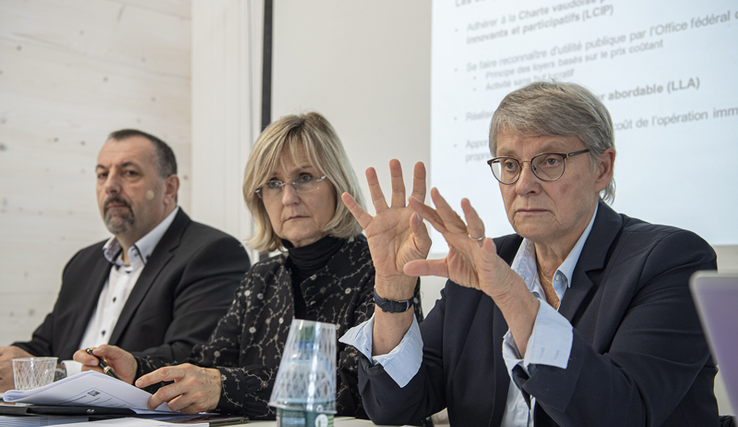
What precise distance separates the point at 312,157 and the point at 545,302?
104 cm

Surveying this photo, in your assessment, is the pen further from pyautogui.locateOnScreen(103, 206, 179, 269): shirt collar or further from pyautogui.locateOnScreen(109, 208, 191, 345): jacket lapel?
pyautogui.locateOnScreen(103, 206, 179, 269): shirt collar

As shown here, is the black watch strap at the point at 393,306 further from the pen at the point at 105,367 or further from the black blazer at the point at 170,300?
the black blazer at the point at 170,300

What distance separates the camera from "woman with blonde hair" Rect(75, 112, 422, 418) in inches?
71.9

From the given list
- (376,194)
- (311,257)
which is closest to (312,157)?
(311,257)

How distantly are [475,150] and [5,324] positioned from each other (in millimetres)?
2650

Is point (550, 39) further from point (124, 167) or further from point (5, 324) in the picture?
point (5, 324)

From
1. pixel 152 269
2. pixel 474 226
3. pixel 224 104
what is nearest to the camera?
pixel 474 226

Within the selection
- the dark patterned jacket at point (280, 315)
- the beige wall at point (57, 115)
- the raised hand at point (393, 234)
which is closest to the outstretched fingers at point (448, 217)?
the raised hand at point (393, 234)

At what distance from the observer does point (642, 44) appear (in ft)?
6.86

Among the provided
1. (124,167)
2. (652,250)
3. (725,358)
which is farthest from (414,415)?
(124,167)

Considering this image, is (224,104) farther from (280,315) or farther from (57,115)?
(280,315)

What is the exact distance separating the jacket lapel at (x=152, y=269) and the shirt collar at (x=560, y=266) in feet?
5.20

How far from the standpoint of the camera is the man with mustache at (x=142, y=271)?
2.32m

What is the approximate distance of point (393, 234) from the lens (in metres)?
1.28
